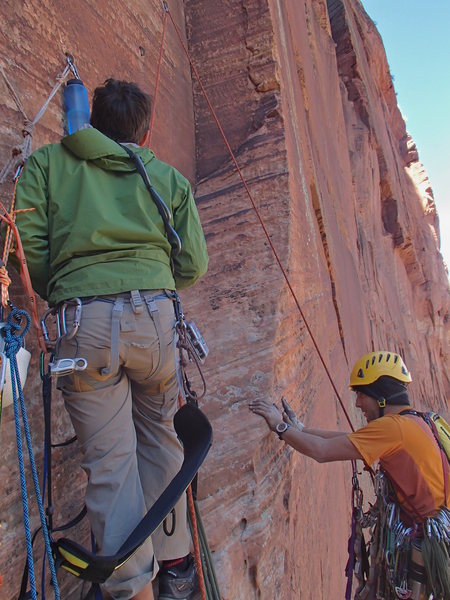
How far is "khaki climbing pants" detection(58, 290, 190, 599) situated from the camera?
1768 mm

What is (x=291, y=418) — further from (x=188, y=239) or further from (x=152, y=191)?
(x=152, y=191)

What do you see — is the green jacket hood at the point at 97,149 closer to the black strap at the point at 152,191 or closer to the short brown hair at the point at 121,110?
the black strap at the point at 152,191

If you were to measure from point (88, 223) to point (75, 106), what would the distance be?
1407 mm

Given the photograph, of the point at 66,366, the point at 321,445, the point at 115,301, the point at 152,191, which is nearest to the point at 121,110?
the point at 152,191

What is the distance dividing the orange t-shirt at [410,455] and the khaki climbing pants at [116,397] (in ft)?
4.23

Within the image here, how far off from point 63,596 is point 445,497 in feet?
6.49

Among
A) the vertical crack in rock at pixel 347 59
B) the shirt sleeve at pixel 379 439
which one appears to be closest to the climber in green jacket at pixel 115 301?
the shirt sleeve at pixel 379 439

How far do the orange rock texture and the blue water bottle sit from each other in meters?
0.09

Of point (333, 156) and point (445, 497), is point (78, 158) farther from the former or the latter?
point (333, 156)

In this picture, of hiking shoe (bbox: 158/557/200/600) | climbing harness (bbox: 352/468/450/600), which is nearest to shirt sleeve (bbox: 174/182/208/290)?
hiking shoe (bbox: 158/557/200/600)

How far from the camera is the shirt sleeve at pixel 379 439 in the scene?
267cm

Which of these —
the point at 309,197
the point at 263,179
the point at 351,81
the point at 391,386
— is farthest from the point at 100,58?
the point at 351,81

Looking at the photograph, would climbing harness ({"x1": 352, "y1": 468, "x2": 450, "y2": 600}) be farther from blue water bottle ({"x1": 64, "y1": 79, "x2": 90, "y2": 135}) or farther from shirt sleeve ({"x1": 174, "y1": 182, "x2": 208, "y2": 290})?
blue water bottle ({"x1": 64, "y1": 79, "x2": 90, "y2": 135})

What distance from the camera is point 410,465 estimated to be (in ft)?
8.81
